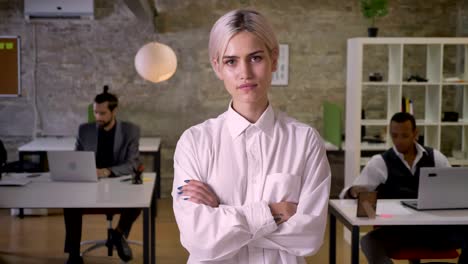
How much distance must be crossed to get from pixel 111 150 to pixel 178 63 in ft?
9.86

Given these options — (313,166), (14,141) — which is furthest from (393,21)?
(313,166)

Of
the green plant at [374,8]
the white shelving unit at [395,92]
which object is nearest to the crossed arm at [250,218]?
the white shelving unit at [395,92]

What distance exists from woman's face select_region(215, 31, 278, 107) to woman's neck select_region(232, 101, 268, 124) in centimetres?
5

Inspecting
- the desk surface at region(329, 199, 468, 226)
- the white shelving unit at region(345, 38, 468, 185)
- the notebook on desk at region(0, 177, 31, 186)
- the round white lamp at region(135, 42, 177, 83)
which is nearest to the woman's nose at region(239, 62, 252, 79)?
the desk surface at region(329, 199, 468, 226)

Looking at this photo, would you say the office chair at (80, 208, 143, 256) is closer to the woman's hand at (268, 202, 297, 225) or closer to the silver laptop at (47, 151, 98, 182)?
Result: the silver laptop at (47, 151, 98, 182)

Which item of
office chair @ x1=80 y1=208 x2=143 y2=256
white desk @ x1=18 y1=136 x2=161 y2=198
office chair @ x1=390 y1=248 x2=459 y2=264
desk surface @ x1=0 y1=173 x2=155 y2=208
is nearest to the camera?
office chair @ x1=390 y1=248 x2=459 y2=264

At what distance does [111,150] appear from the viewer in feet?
18.9

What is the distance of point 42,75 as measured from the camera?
27.9 ft

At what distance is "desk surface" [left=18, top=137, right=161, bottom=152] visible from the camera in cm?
Answer: 746

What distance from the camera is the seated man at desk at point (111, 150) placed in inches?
209

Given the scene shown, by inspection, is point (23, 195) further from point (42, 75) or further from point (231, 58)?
point (42, 75)

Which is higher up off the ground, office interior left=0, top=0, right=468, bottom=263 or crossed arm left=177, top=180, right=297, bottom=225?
→ office interior left=0, top=0, right=468, bottom=263

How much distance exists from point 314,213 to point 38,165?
6.03 m

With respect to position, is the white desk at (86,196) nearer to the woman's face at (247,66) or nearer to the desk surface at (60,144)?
the desk surface at (60,144)
